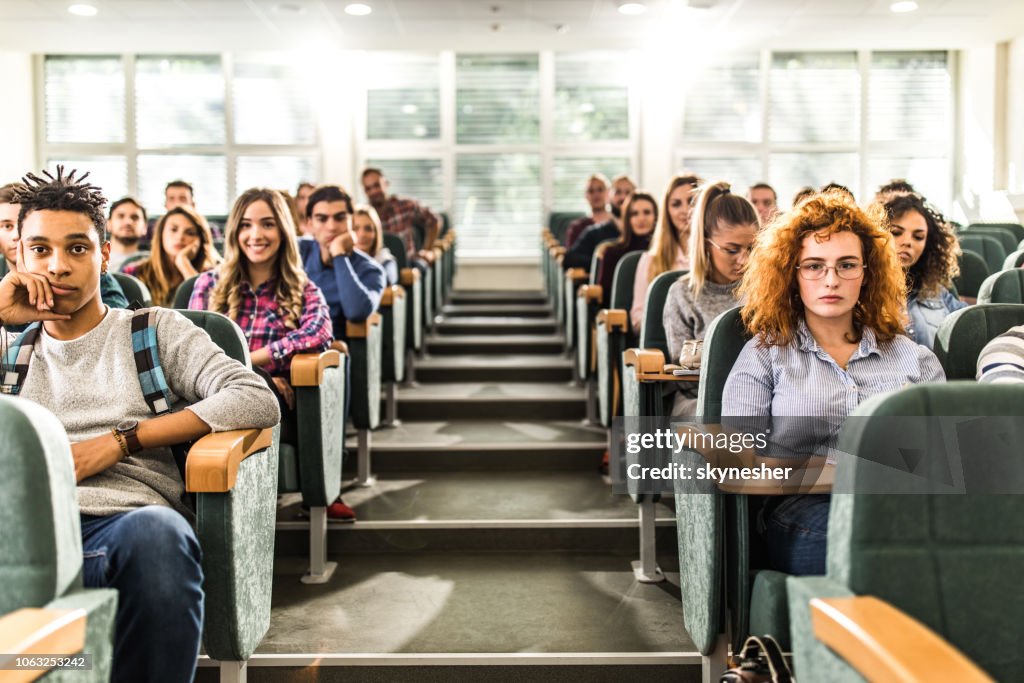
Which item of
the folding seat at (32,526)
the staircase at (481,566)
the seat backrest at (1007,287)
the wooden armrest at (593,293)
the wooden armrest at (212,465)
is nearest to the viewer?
the folding seat at (32,526)

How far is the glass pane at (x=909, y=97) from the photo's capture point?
8.74 meters

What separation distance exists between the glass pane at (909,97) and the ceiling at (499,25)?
562 millimetres

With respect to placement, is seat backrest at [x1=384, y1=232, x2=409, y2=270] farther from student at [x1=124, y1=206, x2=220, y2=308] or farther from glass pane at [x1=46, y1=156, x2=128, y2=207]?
glass pane at [x1=46, y1=156, x2=128, y2=207]

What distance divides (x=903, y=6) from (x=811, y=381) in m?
5.84

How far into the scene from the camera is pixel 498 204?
908cm

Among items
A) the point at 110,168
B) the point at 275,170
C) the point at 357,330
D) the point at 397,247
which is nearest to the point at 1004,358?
the point at 357,330

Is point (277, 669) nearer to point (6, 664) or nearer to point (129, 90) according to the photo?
point (6, 664)

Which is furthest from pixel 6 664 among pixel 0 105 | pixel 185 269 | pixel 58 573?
pixel 0 105

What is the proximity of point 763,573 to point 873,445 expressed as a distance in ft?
1.77

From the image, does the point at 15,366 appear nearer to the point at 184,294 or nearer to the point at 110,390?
the point at 110,390

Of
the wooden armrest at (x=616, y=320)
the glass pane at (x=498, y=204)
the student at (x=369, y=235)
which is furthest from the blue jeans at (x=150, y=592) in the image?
the glass pane at (x=498, y=204)

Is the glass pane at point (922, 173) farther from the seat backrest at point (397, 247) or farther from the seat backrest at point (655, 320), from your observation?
the seat backrest at point (655, 320)

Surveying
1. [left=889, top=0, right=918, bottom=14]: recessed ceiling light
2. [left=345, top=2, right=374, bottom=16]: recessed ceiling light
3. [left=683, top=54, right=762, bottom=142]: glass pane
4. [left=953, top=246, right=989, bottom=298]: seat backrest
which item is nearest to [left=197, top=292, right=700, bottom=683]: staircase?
[left=953, top=246, right=989, bottom=298]: seat backrest

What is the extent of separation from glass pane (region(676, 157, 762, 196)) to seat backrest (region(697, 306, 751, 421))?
23.7ft
